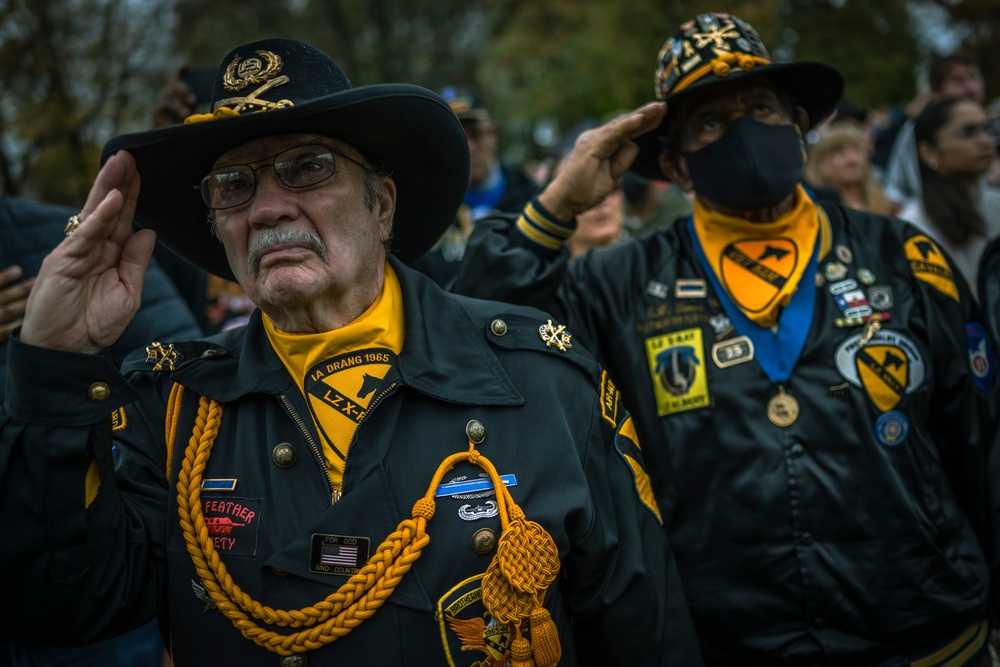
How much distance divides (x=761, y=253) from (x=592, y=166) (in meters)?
0.66

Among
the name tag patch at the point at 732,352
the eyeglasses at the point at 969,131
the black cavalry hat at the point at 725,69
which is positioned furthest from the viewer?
the eyeglasses at the point at 969,131

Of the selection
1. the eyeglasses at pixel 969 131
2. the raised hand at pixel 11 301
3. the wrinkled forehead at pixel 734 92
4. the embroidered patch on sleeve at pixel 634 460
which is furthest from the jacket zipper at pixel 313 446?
the eyeglasses at pixel 969 131

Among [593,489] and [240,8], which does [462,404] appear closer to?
[593,489]

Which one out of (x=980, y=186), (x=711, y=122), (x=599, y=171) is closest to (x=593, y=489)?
(x=599, y=171)

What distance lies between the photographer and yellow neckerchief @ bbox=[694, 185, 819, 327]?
10.0 feet

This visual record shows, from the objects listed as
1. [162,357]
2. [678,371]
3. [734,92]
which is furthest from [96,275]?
[734,92]

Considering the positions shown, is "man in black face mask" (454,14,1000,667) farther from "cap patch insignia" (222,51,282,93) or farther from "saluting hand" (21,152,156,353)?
"saluting hand" (21,152,156,353)

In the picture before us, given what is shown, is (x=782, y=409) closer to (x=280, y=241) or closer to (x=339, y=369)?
(x=339, y=369)

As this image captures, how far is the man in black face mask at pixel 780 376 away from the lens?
2.90 meters

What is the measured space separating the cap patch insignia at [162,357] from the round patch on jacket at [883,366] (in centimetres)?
204

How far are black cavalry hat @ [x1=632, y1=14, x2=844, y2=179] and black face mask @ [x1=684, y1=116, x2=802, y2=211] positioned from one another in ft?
0.61

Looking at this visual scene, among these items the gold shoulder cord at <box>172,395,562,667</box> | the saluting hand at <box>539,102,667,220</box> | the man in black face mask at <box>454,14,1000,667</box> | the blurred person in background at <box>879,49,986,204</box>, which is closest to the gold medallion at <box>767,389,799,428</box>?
the man in black face mask at <box>454,14,1000,667</box>

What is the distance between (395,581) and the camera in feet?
7.25

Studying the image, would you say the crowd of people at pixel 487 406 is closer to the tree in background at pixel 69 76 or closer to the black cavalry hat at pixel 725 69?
the black cavalry hat at pixel 725 69
